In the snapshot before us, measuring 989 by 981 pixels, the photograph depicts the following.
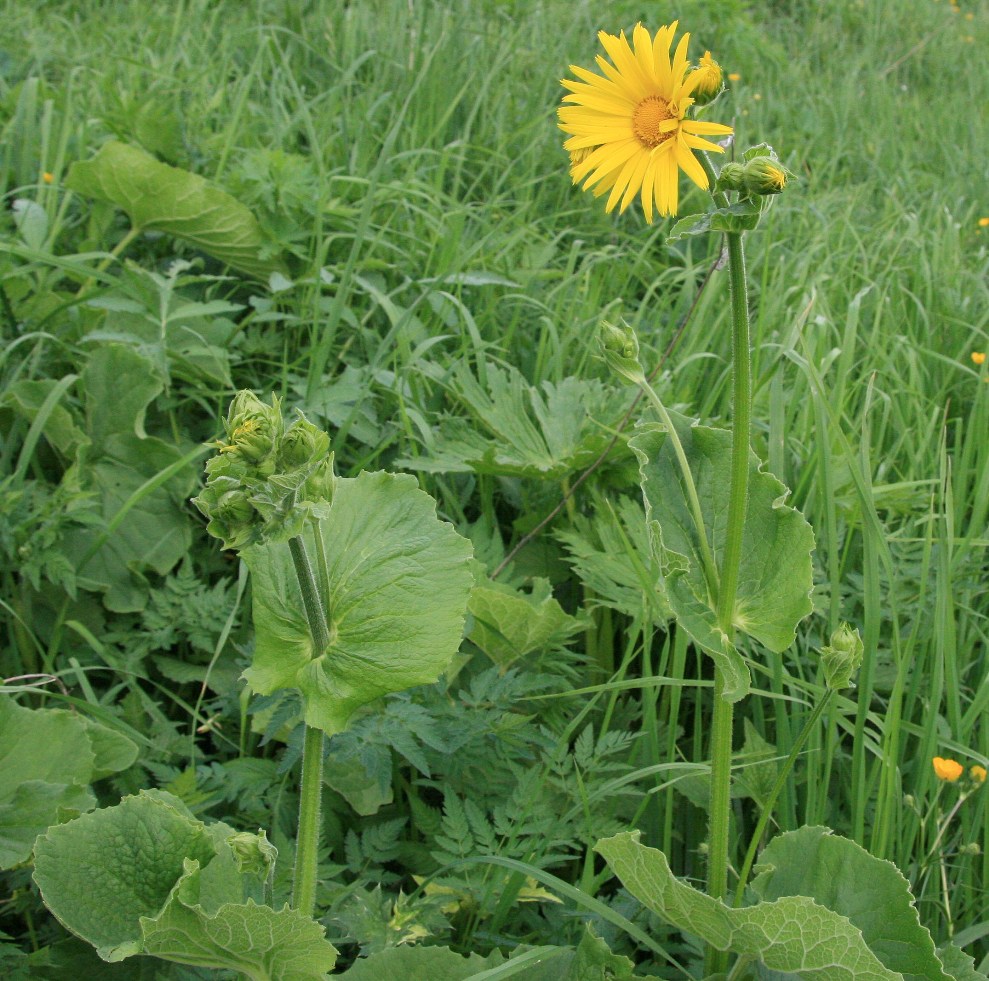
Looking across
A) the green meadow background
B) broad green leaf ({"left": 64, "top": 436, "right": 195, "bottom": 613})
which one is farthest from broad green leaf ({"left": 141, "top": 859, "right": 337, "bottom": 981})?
broad green leaf ({"left": 64, "top": 436, "right": 195, "bottom": 613})

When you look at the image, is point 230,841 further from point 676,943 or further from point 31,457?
point 31,457

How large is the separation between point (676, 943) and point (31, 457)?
1.57 m

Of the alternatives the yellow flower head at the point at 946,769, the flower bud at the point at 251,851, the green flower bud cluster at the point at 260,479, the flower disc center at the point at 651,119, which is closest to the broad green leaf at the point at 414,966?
the flower bud at the point at 251,851

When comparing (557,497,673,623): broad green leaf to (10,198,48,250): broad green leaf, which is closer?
(557,497,673,623): broad green leaf

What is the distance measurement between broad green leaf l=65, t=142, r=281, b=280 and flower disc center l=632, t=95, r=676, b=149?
1.48 meters

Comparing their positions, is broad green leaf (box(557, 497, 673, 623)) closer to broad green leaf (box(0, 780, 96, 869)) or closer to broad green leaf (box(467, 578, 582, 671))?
broad green leaf (box(467, 578, 582, 671))

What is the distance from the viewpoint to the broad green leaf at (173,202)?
2457mm

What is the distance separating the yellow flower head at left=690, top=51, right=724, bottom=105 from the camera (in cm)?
114

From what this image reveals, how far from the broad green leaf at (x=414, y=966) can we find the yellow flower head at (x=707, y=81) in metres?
1.09

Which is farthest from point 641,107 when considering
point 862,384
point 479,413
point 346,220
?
point 346,220

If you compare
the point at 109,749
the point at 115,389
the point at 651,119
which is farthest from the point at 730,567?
the point at 115,389

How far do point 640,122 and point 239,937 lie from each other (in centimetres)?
105

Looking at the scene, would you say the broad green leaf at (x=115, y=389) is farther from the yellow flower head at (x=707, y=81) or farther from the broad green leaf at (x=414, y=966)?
the yellow flower head at (x=707, y=81)

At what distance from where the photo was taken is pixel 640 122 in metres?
1.20
